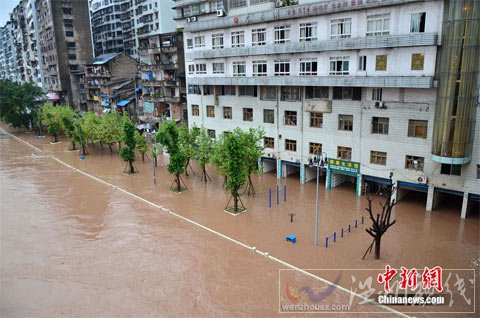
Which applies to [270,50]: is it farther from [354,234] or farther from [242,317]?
[242,317]

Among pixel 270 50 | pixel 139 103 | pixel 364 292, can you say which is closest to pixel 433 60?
pixel 270 50

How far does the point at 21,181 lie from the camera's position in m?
37.4

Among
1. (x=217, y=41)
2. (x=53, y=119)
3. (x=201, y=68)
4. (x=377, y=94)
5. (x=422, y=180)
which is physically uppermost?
(x=217, y=41)

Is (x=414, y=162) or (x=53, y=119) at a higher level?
(x=53, y=119)

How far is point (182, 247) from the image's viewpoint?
21969mm

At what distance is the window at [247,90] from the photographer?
34.8 meters

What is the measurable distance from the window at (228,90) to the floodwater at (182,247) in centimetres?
982

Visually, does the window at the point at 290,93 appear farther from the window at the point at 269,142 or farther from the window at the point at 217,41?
the window at the point at 217,41

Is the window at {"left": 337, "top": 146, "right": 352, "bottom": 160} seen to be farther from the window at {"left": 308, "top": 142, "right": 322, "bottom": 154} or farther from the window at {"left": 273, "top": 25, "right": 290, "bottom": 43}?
the window at {"left": 273, "top": 25, "right": 290, "bottom": 43}

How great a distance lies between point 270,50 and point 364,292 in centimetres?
2143

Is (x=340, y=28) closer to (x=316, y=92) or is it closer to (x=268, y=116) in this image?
(x=316, y=92)

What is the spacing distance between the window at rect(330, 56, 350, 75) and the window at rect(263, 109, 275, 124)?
7.21m

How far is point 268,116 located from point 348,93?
27.0ft

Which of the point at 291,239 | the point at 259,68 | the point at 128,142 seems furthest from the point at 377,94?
the point at 128,142
